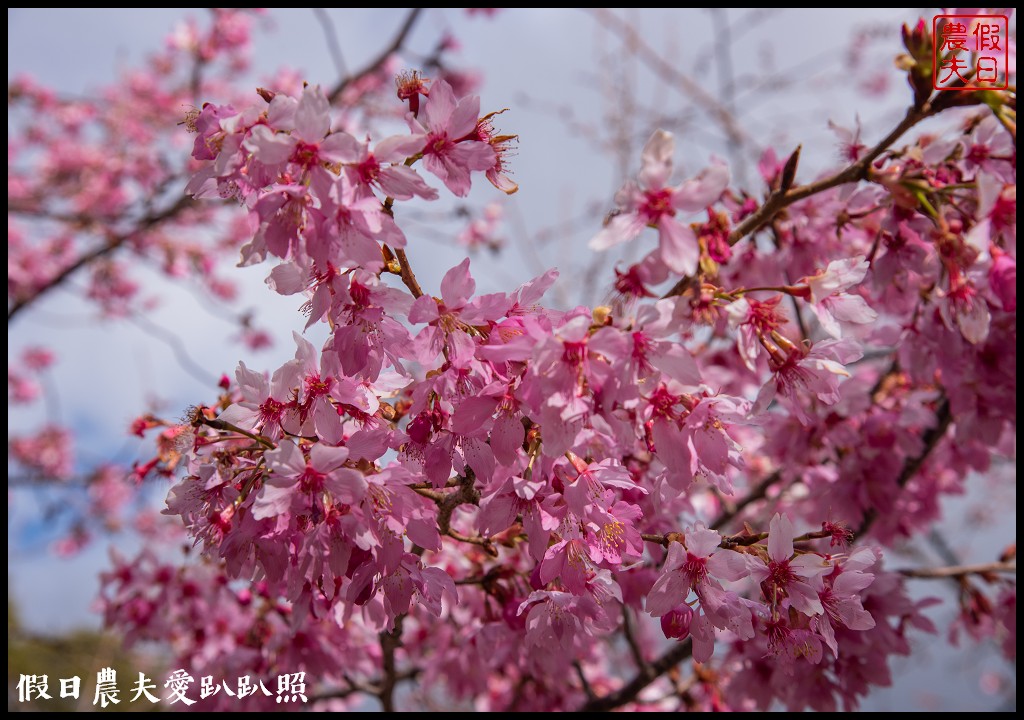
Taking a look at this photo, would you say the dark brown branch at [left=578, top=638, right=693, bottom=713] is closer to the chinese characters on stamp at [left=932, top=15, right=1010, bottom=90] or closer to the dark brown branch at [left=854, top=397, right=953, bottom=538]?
the dark brown branch at [left=854, top=397, right=953, bottom=538]

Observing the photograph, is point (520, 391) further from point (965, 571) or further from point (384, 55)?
point (384, 55)

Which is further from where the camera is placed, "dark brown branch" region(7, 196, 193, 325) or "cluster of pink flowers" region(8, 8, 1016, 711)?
"dark brown branch" region(7, 196, 193, 325)

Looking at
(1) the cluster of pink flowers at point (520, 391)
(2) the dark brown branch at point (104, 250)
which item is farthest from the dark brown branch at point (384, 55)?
(1) the cluster of pink flowers at point (520, 391)

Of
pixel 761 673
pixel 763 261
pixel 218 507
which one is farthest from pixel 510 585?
pixel 763 261

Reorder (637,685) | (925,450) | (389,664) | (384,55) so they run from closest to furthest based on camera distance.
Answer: (389,664) < (925,450) < (637,685) < (384,55)

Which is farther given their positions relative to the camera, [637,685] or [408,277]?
[637,685]

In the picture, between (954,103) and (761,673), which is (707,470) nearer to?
(954,103)

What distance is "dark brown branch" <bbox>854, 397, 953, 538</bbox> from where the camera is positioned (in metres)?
2.45

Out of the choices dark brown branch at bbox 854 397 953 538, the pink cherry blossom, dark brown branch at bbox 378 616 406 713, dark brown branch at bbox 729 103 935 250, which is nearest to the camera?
the pink cherry blossom

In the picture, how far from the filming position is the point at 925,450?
7.96ft

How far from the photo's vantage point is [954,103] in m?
1.43

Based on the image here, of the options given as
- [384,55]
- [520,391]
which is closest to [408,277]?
[520,391]

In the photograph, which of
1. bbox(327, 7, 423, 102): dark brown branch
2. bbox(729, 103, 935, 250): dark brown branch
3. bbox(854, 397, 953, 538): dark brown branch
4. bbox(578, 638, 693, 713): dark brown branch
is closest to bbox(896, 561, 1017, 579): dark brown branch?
bbox(854, 397, 953, 538): dark brown branch

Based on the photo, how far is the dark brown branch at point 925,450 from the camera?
2445mm
